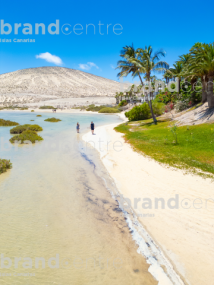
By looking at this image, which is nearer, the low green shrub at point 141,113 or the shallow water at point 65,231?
the shallow water at point 65,231

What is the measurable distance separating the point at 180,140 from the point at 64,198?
448 inches

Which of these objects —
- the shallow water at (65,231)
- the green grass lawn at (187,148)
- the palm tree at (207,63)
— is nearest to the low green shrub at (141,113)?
the palm tree at (207,63)

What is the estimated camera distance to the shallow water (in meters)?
4.64

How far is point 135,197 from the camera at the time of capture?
8070mm

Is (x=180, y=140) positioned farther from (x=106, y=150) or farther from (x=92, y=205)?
(x=92, y=205)

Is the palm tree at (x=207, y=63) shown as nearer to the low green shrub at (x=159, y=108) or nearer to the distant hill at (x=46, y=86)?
the low green shrub at (x=159, y=108)

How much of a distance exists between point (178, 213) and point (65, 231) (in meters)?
4.17

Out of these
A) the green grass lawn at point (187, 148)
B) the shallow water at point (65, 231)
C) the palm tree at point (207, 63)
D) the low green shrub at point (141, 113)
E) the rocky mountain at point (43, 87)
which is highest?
the rocky mountain at point (43, 87)

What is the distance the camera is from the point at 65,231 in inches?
241

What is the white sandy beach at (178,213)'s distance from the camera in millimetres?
4754

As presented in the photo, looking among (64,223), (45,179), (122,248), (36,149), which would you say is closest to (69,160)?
(45,179)

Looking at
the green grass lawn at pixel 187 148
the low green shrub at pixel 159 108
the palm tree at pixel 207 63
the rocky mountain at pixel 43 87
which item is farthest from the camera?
the rocky mountain at pixel 43 87

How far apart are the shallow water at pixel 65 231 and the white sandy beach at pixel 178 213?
0.83m

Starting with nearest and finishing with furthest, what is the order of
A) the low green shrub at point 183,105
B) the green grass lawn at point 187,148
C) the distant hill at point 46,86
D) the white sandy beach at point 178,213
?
the white sandy beach at point 178,213
the green grass lawn at point 187,148
the low green shrub at point 183,105
the distant hill at point 46,86
